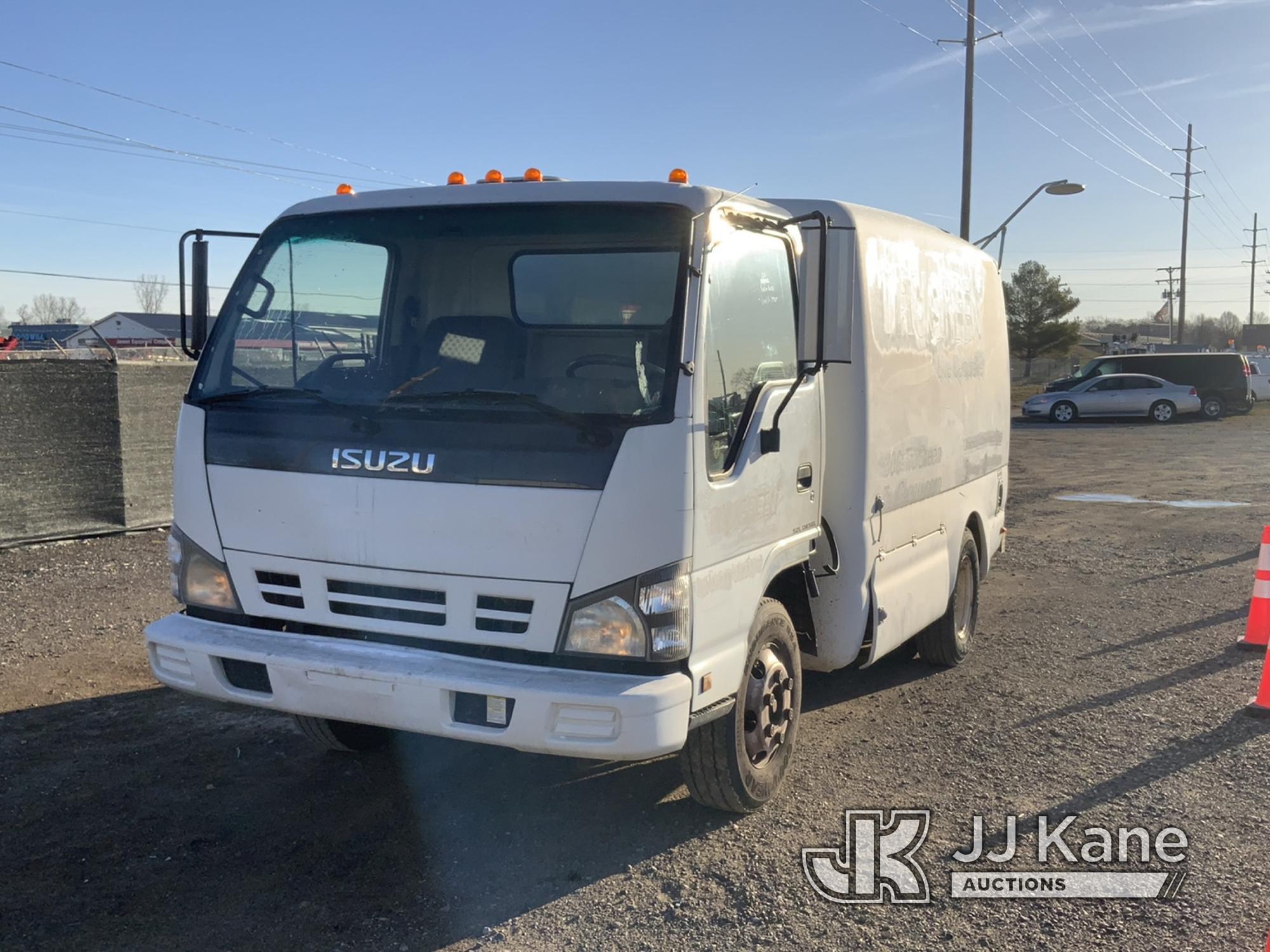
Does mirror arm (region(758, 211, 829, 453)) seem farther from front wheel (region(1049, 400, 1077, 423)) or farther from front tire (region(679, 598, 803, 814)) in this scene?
front wheel (region(1049, 400, 1077, 423))

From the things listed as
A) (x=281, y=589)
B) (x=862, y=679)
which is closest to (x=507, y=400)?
(x=281, y=589)

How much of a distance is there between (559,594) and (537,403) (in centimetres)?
68

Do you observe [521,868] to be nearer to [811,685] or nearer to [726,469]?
[726,469]

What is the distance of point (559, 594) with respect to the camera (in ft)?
12.1

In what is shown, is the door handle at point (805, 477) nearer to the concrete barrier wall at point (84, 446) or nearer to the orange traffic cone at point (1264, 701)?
the orange traffic cone at point (1264, 701)

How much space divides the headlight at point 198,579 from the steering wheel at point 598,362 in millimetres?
1530

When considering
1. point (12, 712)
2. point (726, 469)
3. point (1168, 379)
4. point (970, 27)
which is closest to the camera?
point (726, 469)

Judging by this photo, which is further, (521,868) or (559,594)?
(521,868)

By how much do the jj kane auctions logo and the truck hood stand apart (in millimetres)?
1603

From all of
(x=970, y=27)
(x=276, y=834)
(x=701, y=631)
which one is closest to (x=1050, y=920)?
(x=701, y=631)

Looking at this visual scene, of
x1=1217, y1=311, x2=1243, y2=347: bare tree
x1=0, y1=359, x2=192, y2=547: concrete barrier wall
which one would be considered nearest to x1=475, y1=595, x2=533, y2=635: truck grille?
x1=0, y1=359, x2=192, y2=547: concrete barrier wall

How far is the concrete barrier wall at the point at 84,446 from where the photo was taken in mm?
9195

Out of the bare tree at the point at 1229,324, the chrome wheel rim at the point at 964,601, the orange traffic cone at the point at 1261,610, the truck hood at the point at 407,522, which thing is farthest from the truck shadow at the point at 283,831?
the bare tree at the point at 1229,324

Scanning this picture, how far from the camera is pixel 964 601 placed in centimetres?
715
